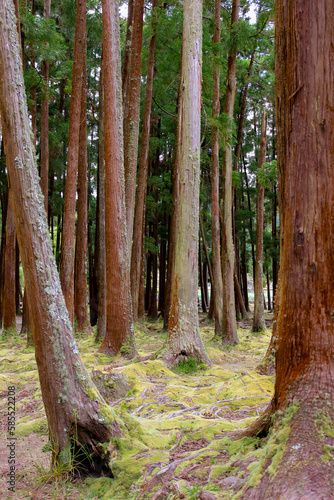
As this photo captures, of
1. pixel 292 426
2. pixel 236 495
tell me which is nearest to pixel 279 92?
pixel 292 426

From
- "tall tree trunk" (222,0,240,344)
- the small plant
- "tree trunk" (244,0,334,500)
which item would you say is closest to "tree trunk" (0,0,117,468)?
"tree trunk" (244,0,334,500)

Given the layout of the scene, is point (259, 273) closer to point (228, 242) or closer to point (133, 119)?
point (228, 242)

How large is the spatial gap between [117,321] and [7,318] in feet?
18.7

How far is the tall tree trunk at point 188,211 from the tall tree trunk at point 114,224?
3.09ft

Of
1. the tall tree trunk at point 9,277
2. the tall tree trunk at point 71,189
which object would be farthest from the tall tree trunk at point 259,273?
the tall tree trunk at point 9,277

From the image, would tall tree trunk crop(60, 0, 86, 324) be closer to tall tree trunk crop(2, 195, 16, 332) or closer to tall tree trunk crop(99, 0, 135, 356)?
tall tree trunk crop(99, 0, 135, 356)

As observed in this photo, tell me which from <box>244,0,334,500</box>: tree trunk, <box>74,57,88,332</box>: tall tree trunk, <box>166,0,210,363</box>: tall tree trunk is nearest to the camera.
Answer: <box>244,0,334,500</box>: tree trunk

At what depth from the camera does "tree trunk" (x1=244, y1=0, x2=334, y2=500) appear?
2168mm

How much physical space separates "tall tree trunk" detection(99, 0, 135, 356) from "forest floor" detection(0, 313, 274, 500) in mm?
498

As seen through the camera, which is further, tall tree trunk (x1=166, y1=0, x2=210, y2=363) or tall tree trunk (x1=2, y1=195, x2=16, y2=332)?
tall tree trunk (x1=2, y1=195, x2=16, y2=332)

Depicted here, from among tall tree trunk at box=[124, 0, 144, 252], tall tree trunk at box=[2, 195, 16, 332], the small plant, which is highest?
tall tree trunk at box=[124, 0, 144, 252]

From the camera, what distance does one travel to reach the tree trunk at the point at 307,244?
7.11ft

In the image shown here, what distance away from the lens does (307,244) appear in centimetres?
229

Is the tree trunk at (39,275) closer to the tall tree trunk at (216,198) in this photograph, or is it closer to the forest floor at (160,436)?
the forest floor at (160,436)
